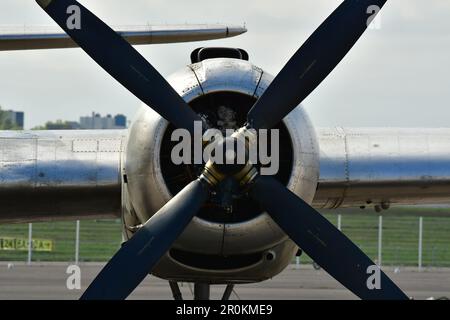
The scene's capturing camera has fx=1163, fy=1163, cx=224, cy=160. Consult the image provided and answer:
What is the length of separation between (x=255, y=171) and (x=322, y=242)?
1081mm

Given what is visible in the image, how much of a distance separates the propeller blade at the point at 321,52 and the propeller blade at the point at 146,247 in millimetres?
1289

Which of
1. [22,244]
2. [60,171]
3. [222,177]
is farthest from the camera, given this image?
[22,244]

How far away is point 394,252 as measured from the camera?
43.7 metres

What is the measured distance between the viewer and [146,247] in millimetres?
11648

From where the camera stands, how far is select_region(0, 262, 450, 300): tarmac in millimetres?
28922

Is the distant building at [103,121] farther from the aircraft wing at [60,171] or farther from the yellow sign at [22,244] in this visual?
the aircraft wing at [60,171]

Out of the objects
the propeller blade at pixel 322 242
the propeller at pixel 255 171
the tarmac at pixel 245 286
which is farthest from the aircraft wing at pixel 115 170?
the tarmac at pixel 245 286

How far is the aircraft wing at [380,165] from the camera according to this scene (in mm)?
14352

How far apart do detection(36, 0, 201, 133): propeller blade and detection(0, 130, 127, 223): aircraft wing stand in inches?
75.6

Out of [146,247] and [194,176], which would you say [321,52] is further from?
[146,247]

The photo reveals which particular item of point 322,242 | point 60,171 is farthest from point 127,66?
point 322,242

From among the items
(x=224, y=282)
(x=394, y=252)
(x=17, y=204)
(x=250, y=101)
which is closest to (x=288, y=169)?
(x=250, y=101)

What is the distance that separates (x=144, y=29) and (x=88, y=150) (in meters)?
2.27
